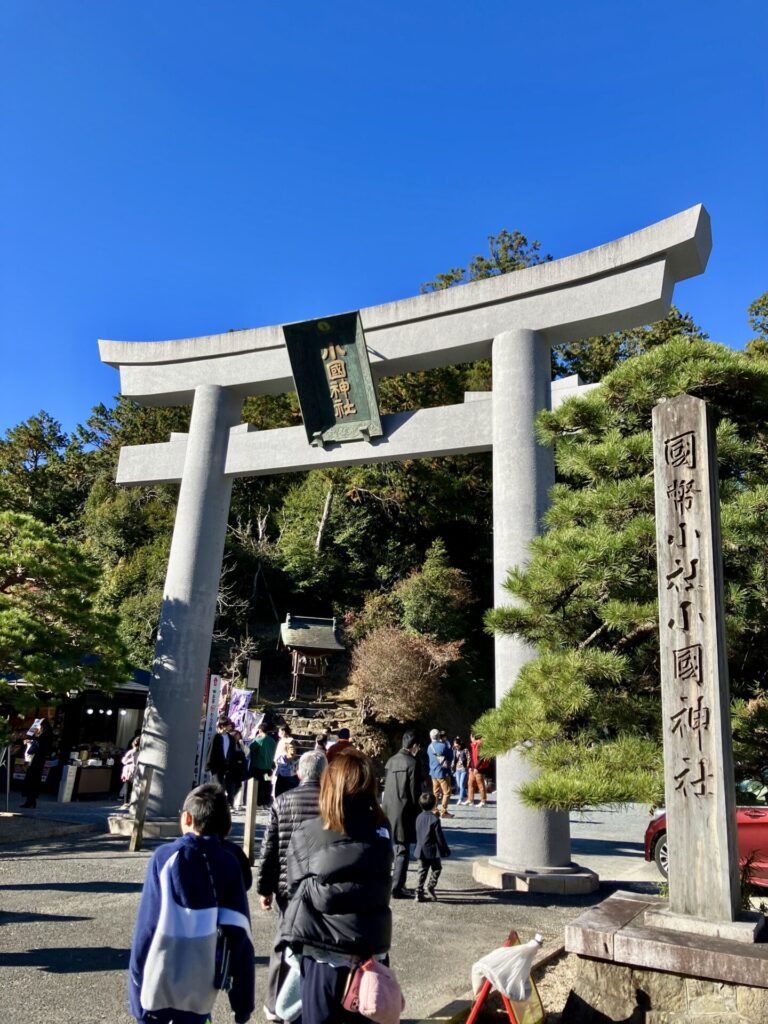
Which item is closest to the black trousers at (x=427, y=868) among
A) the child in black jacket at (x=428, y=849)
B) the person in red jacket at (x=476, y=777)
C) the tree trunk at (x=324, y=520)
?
the child in black jacket at (x=428, y=849)

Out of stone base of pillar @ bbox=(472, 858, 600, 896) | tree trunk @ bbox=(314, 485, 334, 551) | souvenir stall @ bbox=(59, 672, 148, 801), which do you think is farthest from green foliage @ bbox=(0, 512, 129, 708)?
tree trunk @ bbox=(314, 485, 334, 551)

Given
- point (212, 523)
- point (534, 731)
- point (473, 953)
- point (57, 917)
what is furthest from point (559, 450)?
point (212, 523)

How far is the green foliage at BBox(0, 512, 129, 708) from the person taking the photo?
9516mm

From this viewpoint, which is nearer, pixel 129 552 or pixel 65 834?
pixel 65 834

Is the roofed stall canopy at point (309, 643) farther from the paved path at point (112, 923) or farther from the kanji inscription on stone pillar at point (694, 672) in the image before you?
the kanji inscription on stone pillar at point (694, 672)

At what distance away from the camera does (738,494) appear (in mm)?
5109

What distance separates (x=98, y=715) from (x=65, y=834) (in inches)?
281

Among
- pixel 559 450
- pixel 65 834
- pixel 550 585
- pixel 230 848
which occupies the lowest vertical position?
pixel 65 834

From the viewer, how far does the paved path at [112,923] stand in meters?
4.12

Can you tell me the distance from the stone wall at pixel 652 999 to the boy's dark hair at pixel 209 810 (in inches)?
86.0

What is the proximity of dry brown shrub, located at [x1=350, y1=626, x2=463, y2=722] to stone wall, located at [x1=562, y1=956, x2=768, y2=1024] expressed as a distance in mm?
17715

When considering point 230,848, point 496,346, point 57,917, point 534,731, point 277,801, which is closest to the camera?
point 230,848

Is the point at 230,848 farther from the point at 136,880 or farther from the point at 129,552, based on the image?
the point at 129,552

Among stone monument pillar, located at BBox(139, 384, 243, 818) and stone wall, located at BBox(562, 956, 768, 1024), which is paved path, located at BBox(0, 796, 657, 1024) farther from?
stone monument pillar, located at BBox(139, 384, 243, 818)
